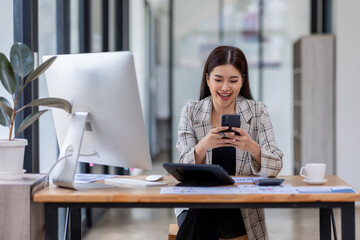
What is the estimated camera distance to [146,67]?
8484 millimetres

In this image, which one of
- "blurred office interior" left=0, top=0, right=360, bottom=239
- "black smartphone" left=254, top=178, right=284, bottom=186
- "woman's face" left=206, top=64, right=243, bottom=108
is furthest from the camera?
"blurred office interior" left=0, top=0, right=360, bottom=239

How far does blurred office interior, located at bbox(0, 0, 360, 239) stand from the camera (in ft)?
12.8

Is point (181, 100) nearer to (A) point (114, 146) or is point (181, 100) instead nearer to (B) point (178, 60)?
(B) point (178, 60)

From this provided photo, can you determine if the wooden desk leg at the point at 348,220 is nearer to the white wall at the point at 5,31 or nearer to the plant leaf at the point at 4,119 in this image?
the plant leaf at the point at 4,119

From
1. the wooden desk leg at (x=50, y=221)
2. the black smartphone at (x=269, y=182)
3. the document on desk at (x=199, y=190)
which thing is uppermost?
the black smartphone at (x=269, y=182)

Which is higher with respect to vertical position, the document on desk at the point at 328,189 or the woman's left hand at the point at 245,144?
the woman's left hand at the point at 245,144

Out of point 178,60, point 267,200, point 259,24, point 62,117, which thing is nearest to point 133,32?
point 178,60

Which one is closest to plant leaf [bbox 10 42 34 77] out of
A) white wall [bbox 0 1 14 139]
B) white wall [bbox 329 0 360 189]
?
white wall [bbox 0 1 14 139]

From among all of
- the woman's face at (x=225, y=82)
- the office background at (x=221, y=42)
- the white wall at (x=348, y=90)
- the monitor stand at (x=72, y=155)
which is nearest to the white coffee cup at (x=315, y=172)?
the woman's face at (x=225, y=82)

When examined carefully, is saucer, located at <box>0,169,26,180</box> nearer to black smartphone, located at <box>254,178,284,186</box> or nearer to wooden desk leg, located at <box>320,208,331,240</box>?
black smartphone, located at <box>254,178,284,186</box>

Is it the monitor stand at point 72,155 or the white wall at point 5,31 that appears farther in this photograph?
the white wall at point 5,31

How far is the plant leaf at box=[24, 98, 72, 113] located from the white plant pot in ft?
0.57

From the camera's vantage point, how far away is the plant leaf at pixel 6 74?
2.14 m

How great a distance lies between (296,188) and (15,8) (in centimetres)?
185
